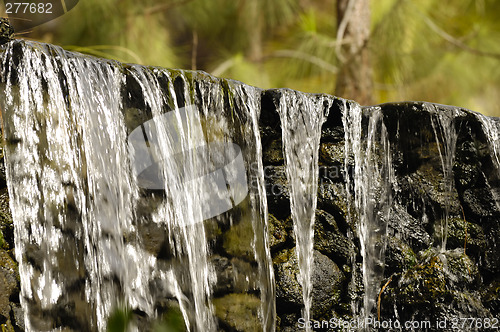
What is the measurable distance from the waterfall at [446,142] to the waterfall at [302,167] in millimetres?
604

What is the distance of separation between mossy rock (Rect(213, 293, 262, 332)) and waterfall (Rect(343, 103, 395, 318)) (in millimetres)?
564

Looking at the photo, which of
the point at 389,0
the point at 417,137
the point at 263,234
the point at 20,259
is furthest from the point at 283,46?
the point at 20,259

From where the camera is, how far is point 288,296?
2.27 m

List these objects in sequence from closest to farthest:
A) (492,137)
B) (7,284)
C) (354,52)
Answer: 1. (7,284)
2. (492,137)
3. (354,52)

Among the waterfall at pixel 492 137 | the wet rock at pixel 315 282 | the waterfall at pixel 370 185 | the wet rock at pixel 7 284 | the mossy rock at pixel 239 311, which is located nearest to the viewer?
the wet rock at pixel 7 284

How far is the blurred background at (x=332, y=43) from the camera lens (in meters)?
5.11

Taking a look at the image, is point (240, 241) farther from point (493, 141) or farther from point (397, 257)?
point (493, 141)

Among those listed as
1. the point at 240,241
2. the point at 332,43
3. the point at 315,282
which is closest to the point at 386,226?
the point at 315,282

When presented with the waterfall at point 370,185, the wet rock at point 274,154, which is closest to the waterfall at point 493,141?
the waterfall at point 370,185

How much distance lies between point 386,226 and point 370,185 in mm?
210

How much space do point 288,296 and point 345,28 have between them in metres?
3.73

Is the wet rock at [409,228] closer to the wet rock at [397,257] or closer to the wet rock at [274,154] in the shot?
the wet rock at [397,257]

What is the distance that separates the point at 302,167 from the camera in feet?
7.84

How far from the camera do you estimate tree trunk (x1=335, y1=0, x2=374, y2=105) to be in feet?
16.9
